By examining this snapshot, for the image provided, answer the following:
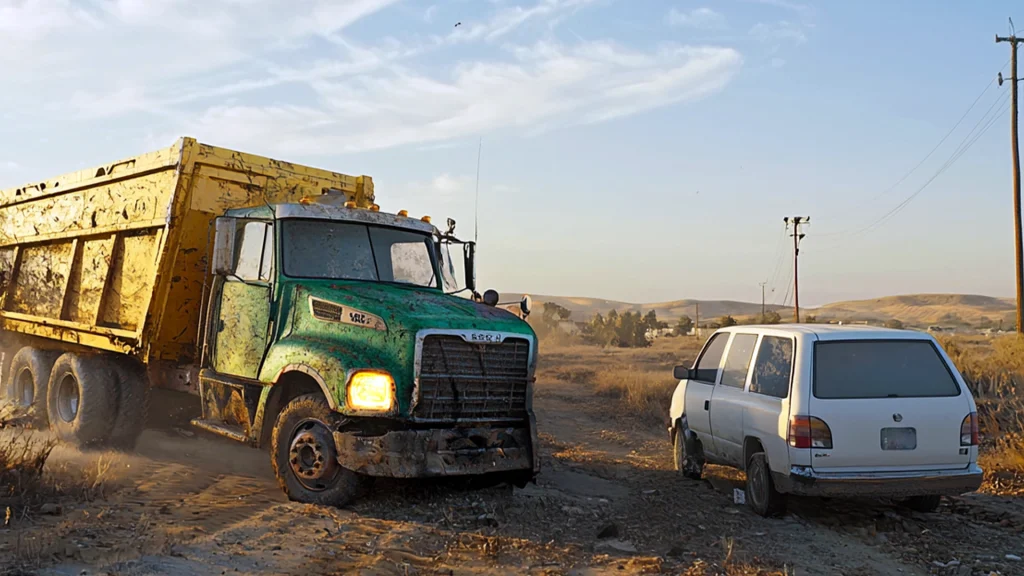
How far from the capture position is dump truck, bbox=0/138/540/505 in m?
6.97

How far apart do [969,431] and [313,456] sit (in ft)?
17.8

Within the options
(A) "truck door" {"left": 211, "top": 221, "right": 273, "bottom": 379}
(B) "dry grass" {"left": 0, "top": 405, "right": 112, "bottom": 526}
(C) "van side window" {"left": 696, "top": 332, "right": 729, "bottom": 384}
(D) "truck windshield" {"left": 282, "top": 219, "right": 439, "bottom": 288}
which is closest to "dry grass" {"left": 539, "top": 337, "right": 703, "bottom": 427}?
(C) "van side window" {"left": 696, "top": 332, "right": 729, "bottom": 384}

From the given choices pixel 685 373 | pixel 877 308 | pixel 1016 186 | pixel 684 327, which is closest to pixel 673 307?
pixel 877 308

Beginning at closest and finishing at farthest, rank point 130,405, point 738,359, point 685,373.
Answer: point 738,359 → point 685,373 → point 130,405

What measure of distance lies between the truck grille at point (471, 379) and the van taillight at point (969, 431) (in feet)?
11.9

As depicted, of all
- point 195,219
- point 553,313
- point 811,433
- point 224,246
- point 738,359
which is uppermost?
point 553,313

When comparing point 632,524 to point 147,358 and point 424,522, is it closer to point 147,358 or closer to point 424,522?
point 424,522

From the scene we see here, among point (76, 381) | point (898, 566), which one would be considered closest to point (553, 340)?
point (76, 381)

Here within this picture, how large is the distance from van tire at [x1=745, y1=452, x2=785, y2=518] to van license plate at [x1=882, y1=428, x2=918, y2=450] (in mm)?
969

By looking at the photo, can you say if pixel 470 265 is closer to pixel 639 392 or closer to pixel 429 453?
pixel 429 453

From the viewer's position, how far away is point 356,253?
329 inches

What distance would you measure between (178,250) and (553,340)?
113ft

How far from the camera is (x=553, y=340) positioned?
4294cm

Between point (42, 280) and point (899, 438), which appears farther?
point (42, 280)
